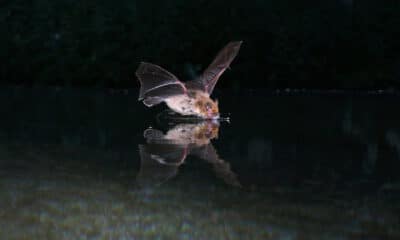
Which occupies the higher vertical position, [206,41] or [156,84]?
[156,84]

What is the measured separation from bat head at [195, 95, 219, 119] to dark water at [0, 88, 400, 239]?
0.26 metres

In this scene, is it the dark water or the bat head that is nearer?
the dark water

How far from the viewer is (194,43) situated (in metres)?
12.9

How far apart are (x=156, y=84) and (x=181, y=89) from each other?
0.79 ft

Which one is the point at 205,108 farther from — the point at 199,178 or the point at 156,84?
the point at 199,178

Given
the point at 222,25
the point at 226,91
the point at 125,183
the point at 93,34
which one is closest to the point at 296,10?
the point at 222,25

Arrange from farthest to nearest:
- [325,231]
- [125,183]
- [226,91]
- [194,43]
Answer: [194,43]
[226,91]
[125,183]
[325,231]

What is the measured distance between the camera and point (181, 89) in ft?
19.2

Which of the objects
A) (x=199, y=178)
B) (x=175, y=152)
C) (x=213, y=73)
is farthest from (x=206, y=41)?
(x=199, y=178)

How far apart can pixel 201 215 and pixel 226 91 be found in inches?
356

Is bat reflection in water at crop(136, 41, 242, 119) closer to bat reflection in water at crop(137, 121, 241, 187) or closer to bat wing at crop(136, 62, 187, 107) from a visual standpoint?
bat wing at crop(136, 62, 187, 107)

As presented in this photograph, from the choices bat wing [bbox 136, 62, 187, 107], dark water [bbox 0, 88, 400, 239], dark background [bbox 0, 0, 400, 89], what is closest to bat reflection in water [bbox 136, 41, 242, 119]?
bat wing [bbox 136, 62, 187, 107]

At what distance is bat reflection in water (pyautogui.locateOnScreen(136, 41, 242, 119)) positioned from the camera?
5.76m

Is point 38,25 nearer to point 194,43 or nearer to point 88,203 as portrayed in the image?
point 194,43
